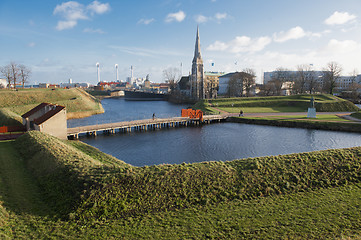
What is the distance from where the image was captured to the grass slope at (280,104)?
6756 centimetres

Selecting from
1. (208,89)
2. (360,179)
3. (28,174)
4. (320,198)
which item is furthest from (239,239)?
(208,89)

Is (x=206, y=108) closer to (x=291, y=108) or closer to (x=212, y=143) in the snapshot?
(x=291, y=108)

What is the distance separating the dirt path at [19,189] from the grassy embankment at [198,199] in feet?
1.53

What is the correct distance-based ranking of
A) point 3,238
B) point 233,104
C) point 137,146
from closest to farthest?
point 3,238, point 137,146, point 233,104

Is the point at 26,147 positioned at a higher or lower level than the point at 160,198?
higher

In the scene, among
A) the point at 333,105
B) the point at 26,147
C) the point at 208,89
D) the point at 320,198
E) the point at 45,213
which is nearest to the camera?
the point at 45,213

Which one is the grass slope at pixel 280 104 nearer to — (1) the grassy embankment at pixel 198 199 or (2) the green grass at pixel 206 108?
(2) the green grass at pixel 206 108

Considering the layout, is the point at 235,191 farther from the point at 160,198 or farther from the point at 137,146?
the point at 137,146

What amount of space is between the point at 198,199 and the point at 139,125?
110ft

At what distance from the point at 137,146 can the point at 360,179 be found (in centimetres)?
2633

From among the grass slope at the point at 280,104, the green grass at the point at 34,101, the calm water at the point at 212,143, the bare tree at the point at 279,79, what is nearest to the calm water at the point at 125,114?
the green grass at the point at 34,101

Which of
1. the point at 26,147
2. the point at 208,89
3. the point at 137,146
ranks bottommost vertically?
the point at 137,146

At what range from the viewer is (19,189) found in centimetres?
1513

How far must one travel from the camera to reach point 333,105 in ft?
221
